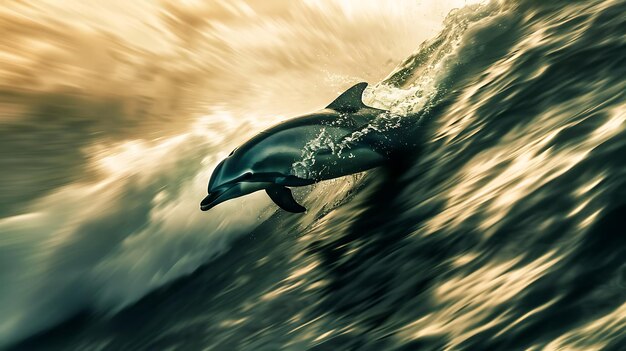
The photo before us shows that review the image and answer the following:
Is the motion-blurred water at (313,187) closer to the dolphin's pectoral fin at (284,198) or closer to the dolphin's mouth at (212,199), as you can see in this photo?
the dolphin's pectoral fin at (284,198)

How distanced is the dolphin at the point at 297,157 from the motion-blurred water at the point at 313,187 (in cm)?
Result: 30

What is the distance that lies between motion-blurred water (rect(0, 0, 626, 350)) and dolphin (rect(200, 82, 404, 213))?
0.30 metres

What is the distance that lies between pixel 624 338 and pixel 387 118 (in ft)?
16.5

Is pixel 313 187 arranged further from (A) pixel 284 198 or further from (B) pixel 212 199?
(B) pixel 212 199

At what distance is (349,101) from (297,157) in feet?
3.50

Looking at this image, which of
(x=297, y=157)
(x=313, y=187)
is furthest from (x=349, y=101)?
(x=313, y=187)

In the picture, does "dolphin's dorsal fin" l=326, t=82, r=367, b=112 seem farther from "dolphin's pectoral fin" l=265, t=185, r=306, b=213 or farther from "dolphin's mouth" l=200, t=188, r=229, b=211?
"dolphin's mouth" l=200, t=188, r=229, b=211

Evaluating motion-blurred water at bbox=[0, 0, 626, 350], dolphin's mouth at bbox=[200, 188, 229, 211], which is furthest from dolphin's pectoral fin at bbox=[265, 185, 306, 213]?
dolphin's mouth at bbox=[200, 188, 229, 211]

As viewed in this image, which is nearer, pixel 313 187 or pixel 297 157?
pixel 297 157

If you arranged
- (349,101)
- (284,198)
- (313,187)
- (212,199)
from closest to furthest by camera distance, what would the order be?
(212,199), (284,198), (349,101), (313,187)

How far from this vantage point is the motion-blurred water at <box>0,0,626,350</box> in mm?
4293

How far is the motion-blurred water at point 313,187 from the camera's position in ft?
14.1

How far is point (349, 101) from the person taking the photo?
7992 mm

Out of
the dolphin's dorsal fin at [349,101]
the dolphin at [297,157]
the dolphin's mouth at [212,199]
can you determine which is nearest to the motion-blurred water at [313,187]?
the dolphin at [297,157]
